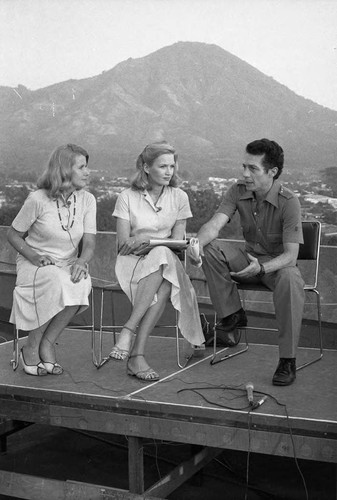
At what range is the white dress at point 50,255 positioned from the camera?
367 centimetres

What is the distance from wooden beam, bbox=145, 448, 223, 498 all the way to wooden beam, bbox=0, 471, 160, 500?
0.31ft

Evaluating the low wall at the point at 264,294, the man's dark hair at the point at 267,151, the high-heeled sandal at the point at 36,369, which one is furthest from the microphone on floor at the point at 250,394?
the low wall at the point at 264,294

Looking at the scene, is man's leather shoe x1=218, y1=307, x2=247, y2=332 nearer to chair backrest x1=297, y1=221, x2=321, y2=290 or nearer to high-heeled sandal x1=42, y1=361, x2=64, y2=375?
chair backrest x1=297, y1=221, x2=321, y2=290

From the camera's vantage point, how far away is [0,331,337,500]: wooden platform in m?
2.88

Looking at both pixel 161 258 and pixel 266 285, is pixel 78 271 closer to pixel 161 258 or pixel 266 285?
pixel 161 258

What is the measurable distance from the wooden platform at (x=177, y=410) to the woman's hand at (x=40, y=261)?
50cm

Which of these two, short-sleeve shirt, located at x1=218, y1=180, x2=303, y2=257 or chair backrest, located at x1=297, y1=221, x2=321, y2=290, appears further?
chair backrest, located at x1=297, y1=221, x2=321, y2=290

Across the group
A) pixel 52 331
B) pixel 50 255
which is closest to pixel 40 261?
pixel 50 255

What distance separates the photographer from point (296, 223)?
3803 mm

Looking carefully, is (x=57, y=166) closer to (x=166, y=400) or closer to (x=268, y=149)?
(x=268, y=149)

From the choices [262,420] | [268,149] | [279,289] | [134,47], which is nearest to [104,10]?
[134,47]

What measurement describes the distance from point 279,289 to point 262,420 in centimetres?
77

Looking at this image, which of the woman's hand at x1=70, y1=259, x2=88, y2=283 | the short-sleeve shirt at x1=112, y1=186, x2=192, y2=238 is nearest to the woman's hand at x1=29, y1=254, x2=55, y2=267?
the woman's hand at x1=70, y1=259, x2=88, y2=283

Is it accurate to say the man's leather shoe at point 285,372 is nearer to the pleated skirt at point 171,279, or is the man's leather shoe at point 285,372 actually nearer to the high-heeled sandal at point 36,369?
the pleated skirt at point 171,279
